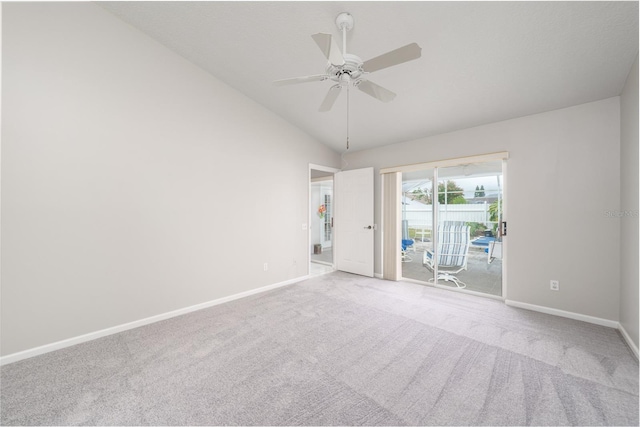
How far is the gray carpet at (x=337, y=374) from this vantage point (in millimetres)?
1529

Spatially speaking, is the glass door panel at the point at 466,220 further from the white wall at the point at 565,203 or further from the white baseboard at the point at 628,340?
the white baseboard at the point at 628,340

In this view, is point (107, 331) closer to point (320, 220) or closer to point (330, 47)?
point (330, 47)

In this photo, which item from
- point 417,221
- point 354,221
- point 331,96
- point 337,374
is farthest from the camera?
point 417,221

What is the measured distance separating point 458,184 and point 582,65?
2203 millimetres

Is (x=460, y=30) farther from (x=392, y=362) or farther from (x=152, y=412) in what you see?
(x=152, y=412)

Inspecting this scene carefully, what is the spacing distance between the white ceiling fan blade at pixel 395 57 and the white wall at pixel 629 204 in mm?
2075

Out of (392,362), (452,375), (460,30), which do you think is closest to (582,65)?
(460,30)

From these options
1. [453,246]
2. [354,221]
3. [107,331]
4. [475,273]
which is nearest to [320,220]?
[354,221]

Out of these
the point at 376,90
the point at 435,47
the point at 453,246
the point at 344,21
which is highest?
the point at 344,21

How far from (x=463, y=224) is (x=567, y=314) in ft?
6.10

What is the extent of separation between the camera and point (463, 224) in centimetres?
Answer: 443

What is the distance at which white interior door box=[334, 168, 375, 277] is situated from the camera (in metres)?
4.68

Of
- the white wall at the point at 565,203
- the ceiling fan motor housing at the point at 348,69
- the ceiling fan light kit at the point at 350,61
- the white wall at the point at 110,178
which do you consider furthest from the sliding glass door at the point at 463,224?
the white wall at the point at 110,178

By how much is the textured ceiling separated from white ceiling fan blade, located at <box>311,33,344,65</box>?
2.34ft
